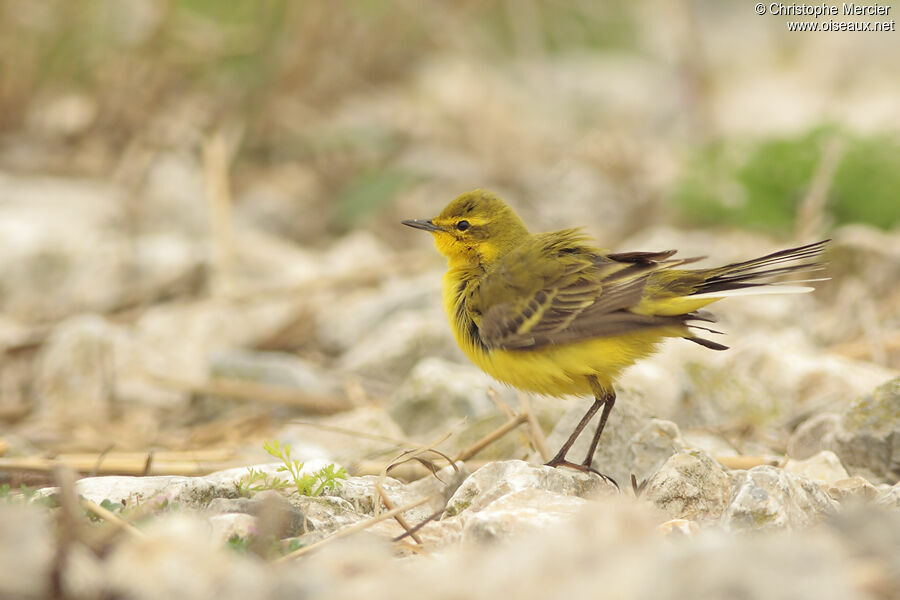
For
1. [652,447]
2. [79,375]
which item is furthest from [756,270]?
[79,375]

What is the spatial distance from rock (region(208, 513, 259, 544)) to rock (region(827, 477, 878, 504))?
1.67 metres

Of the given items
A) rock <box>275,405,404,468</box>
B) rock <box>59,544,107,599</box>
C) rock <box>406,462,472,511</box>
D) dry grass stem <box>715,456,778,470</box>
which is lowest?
rock <box>275,405,404,468</box>

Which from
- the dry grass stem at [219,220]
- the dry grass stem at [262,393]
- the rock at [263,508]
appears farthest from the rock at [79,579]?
the dry grass stem at [219,220]

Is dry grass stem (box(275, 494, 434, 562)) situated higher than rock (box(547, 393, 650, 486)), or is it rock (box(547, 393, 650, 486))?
dry grass stem (box(275, 494, 434, 562))

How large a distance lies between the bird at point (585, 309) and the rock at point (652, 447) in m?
0.14

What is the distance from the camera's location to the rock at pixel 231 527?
2.35 metres

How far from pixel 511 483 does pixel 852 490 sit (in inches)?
40.3

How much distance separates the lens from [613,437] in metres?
3.55

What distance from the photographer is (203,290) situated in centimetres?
689

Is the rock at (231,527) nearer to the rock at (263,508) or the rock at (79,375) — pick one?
the rock at (263,508)

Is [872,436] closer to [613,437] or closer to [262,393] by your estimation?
[613,437]

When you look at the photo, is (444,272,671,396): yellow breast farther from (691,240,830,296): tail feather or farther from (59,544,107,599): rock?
(59,544,107,599): rock

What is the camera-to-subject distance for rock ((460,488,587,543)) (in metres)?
2.29

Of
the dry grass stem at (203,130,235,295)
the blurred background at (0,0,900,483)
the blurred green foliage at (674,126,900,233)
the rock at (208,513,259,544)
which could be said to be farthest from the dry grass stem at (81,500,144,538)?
the blurred green foliage at (674,126,900,233)
